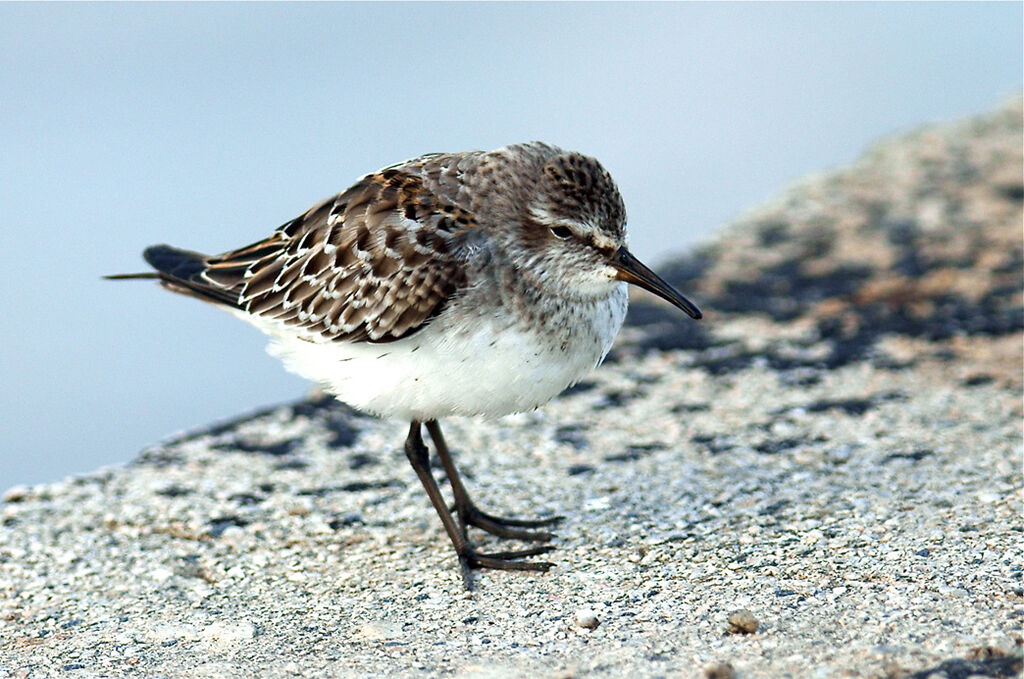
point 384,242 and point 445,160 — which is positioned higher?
point 445,160

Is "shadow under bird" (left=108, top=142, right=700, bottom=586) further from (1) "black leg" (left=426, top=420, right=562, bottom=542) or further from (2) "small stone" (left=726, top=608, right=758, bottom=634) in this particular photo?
(2) "small stone" (left=726, top=608, right=758, bottom=634)

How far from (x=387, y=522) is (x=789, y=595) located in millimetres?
2343

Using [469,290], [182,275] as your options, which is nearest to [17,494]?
[182,275]

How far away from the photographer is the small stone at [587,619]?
16.6 feet

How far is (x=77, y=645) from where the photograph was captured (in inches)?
210

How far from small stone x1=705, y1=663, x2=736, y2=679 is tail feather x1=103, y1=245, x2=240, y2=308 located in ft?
10.9

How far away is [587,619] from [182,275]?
3.18 m

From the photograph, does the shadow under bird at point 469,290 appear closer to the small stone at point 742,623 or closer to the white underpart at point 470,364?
the white underpart at point 470,364

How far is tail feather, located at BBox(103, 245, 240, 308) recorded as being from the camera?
21.7 ft

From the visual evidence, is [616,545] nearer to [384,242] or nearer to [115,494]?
[384,242]

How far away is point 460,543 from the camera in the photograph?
5.90 meters

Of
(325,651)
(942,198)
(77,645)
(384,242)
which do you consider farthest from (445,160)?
(942,198)

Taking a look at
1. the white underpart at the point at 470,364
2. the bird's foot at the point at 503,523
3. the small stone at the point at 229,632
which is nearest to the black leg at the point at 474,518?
the bird's foot at the point at 503,523

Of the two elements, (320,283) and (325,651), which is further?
(320,283)
